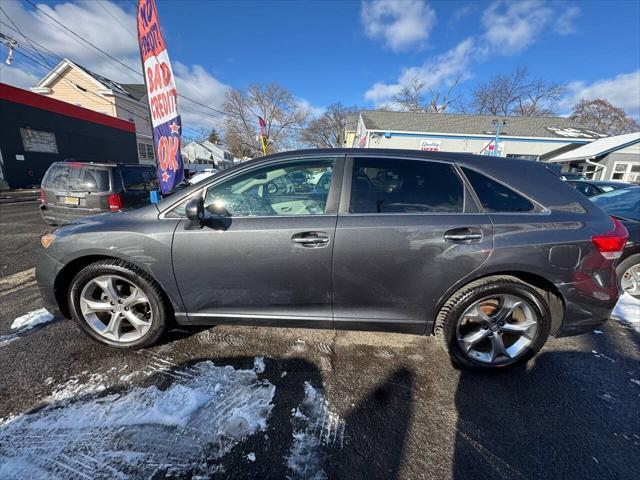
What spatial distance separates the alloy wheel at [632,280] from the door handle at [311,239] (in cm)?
420

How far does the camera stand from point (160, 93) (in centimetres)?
430

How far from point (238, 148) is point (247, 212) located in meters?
49.8

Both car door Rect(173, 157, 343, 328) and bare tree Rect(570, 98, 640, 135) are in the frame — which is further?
bare tree Rect(570, 98, 640, 135)

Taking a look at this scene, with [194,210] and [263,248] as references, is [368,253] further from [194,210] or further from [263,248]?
[194,210]

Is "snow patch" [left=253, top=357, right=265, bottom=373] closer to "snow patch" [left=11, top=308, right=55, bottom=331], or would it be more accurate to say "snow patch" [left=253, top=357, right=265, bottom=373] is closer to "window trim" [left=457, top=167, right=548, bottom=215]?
"window trim" [left=457, top=167, right=548, bottom=215]

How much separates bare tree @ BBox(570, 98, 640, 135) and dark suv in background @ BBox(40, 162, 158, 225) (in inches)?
2159

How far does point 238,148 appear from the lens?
47438mm

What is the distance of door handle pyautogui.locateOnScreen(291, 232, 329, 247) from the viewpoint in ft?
6.63

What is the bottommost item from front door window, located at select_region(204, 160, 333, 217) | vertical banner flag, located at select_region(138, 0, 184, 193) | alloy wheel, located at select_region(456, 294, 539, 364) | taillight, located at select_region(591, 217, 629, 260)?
alloy wheel, located at select_region(456, 294, 539, 364)

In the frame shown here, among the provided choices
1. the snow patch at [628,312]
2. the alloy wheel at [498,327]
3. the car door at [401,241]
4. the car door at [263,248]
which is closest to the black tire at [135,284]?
the car door at [263,248]

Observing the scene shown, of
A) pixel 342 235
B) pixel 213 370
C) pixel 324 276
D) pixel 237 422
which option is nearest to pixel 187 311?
pixel 213 370

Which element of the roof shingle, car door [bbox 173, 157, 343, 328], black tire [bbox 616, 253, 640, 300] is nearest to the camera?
car door [bbox 173, 157, 343, 328]

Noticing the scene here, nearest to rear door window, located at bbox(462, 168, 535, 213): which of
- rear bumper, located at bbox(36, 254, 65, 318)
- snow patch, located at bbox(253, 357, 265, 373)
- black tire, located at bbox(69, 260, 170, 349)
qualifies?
snow patch, located at bbox(253, 357, 265, 373)

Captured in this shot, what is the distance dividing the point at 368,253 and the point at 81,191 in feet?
19.3
